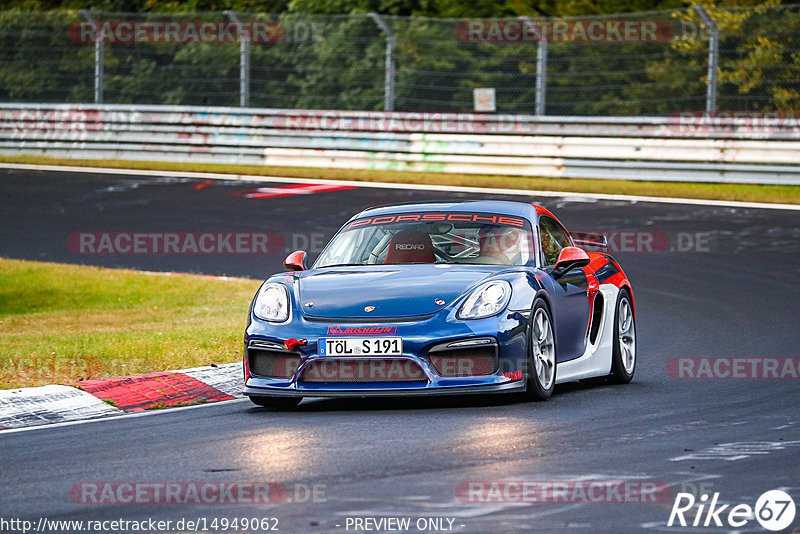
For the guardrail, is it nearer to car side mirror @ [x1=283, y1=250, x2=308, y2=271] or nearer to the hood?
car side mirror @ [x1=283, y1=250, x2=308, y2=271]

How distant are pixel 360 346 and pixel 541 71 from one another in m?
15.3

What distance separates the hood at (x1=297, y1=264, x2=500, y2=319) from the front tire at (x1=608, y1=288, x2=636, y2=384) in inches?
56.5

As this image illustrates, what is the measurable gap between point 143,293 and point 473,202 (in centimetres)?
704

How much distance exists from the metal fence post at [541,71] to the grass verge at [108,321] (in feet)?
27.8

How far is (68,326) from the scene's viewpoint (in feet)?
44.2

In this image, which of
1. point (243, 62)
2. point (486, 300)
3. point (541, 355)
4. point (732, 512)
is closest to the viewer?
point (732, 512)

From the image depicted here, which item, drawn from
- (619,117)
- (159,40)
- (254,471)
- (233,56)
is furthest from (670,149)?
(254,471)

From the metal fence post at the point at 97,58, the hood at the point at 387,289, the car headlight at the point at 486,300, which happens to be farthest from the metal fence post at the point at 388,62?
the car headlight at the point at 486,300

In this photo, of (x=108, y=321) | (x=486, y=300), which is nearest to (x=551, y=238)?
(x=486, y=300)

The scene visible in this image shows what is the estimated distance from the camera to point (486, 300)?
321 inches

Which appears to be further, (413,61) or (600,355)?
(413,61)

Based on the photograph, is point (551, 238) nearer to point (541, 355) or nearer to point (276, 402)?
point (541, 355)

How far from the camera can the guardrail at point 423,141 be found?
2138cm

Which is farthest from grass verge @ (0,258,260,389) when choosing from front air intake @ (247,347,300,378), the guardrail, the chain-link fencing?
the chain-link fencing
